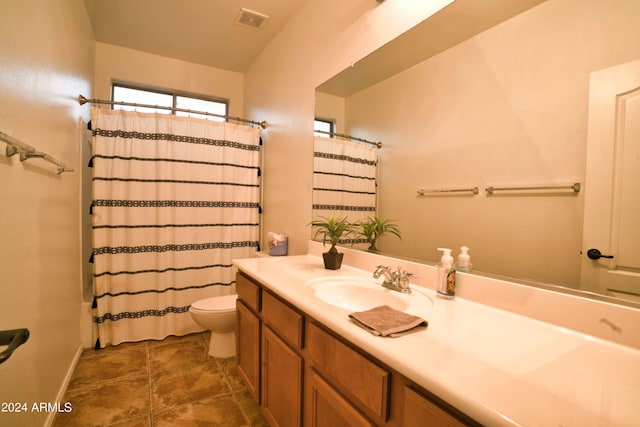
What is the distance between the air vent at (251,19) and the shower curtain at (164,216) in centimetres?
88

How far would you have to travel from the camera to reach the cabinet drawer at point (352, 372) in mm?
681

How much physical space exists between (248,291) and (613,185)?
4.97 ft

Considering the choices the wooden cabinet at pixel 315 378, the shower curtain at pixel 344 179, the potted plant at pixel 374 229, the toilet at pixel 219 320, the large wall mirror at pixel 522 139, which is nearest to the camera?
the wooden cabinet at pixel 315 378

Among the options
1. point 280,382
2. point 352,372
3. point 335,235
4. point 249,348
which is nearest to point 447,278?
point 352,372

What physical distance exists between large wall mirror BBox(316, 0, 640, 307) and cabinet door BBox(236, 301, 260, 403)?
84cm

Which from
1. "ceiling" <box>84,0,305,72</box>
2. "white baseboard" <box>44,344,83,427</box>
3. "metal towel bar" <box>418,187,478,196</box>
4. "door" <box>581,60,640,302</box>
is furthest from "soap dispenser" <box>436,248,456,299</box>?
"ceiling" <box>84,0,305,72</box>

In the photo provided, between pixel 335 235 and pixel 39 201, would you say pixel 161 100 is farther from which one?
pixel 335 235

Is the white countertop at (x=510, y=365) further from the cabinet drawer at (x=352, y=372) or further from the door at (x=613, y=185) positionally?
the door at (x=613, y=185)

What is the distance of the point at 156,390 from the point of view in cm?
178

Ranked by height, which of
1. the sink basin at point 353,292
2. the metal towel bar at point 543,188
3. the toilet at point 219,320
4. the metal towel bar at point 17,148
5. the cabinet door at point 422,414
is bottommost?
the toilet at point 219,320

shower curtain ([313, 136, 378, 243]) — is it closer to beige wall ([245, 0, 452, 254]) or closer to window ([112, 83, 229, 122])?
beige wall ([245, 0, 452, 254])

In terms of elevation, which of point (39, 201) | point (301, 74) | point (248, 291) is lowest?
point (248, 291)

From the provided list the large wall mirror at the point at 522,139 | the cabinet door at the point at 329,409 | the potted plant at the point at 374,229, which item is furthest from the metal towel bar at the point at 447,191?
the cabinet door at the point at 329,409

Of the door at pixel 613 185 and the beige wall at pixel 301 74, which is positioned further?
the beige wall at pixel 301 74
